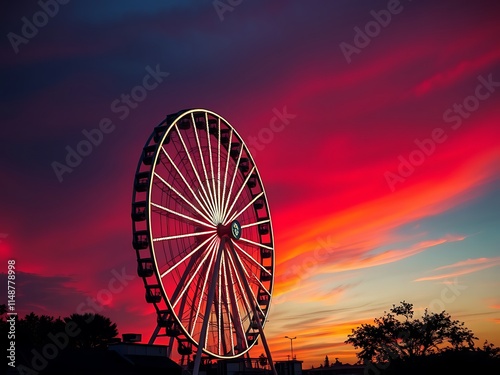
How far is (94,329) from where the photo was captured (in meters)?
96.9

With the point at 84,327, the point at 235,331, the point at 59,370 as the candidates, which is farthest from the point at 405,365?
the point at 84,327

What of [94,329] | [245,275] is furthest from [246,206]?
[94,329]

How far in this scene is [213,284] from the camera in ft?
154

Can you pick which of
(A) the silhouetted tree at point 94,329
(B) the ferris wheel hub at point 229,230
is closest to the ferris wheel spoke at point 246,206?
(B) the ferris wheel hub at point 229,230

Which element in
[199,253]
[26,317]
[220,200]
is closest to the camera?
[199,253]

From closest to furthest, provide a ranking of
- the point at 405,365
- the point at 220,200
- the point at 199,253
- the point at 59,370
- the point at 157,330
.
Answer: the point at 59,370, the point at 157,330, the point at 199,253, the point at 220,200, the point at 405,365

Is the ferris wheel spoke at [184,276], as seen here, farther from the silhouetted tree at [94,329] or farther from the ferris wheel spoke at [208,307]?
the silhouetted tree at [94,329]

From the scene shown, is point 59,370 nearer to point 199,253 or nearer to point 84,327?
point 199,253

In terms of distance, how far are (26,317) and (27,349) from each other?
190 feet

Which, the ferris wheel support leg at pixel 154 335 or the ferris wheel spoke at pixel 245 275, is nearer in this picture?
the ferris wheel support leg at pixel 154 335

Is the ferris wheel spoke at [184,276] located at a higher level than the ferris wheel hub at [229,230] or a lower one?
lower

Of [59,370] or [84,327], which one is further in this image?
[84,327]

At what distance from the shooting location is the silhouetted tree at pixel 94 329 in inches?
3770

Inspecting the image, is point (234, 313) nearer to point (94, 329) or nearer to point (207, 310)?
point (207, 310)
